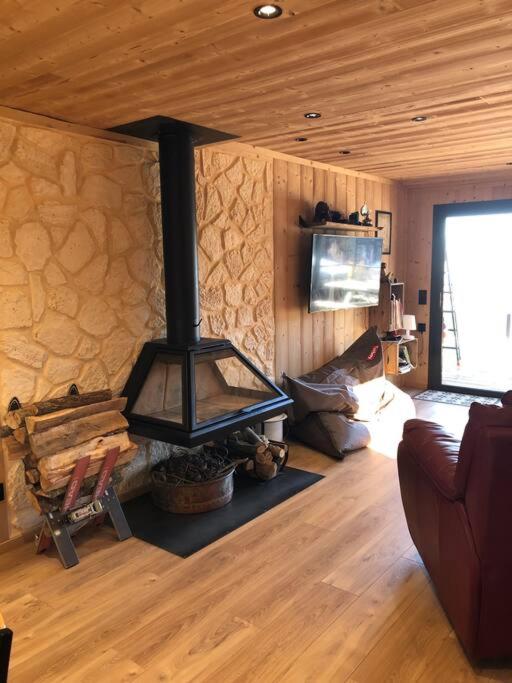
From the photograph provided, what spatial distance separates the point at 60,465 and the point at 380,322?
3.99 m

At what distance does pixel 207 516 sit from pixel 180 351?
994 millimetres

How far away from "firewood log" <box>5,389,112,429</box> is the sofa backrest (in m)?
2.04

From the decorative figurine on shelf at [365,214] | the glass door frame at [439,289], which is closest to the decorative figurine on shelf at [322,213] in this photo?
the decorative figurine on shelf at [365,214]

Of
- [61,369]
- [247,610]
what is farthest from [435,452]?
[61,369]

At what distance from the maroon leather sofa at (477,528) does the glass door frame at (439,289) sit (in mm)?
4172

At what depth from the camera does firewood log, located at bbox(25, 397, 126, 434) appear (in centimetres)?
271

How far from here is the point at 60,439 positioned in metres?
2.75

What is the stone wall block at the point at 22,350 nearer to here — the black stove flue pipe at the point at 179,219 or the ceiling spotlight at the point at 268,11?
the black stove flue pipe at the point at 179,219

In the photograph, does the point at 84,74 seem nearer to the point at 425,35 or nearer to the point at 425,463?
the point at 425,35

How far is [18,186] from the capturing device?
9.21 feet

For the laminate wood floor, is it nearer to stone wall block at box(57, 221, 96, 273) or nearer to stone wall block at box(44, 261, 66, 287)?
stone wall block at box(44, 261, 66, 287)

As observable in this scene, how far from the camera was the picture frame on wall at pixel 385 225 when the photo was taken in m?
5.74

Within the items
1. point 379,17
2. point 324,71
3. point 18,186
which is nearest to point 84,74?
point 18,186

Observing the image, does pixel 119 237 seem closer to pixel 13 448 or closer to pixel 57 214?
pixel 57 214
